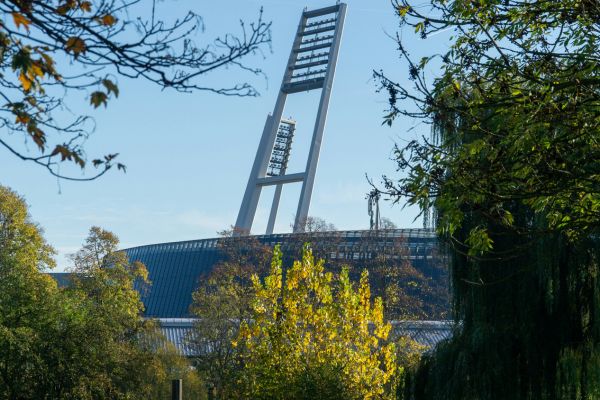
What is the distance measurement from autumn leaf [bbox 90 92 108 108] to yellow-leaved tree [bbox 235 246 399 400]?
1476 centimetres

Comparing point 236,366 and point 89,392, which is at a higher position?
point 236,366

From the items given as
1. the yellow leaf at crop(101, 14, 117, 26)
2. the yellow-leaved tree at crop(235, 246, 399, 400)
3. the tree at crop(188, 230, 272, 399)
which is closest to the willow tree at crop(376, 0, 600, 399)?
the yellow leaf at crop(101, 14, 117, 26)

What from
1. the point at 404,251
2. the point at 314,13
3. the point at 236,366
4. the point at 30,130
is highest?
the point at 314,13

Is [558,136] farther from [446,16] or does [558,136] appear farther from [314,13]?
[314,13]

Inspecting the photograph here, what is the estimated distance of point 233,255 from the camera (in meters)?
Result: 53.9

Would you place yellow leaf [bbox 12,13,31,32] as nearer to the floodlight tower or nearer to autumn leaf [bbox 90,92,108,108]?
autumn leaf [bbox 90,92,108,108]

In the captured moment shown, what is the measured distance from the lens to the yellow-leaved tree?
69.6 ft

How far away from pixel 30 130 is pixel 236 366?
3193 centimetres

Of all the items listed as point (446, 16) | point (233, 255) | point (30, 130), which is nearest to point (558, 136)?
point (446, 16)

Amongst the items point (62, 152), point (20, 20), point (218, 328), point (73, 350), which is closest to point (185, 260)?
point (218, 328)

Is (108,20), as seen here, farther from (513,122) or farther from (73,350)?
(73,350)

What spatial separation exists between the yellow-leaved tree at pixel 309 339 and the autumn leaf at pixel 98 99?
1476 cm

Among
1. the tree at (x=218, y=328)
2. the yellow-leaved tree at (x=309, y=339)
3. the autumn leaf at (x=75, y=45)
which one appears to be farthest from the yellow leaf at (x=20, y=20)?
the tree at (x=218, y=328)

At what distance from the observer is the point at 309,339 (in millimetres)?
21547
